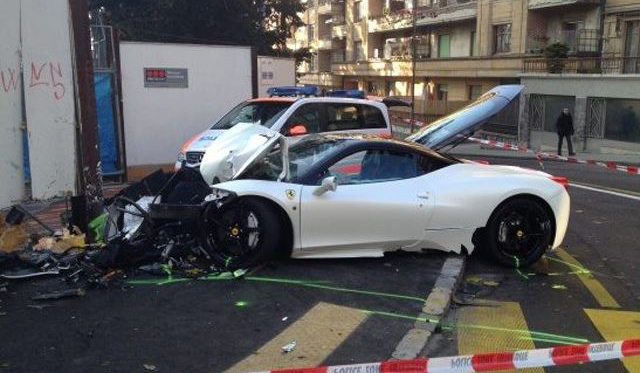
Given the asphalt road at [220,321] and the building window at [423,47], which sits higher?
the building window at [423,47]

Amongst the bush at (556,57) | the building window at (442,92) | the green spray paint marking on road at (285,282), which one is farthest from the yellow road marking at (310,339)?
the building window at (442,92)

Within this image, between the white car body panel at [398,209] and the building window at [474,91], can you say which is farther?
the building window at [474,91]

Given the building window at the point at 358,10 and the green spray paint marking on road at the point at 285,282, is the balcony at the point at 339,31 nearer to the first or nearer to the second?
the building window at the point at 358,10

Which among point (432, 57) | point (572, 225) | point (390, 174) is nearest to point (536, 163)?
point (572, 225)

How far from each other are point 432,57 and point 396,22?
5.13 meters

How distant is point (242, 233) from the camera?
6.19 meters

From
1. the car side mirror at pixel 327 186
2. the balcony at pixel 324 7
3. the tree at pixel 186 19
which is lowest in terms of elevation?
the car side mirror at pixel 327 186

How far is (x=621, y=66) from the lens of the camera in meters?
26.4

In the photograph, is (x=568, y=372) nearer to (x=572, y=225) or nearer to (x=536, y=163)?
(x=572, y=225)

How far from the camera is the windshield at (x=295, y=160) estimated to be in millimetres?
6496

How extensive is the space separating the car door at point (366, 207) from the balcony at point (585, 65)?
22880 millimetres

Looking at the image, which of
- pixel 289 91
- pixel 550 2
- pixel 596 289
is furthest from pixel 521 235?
pixel 550 2

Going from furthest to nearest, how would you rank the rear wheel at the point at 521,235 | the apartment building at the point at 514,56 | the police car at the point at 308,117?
the apartment building at the point at 514,56 < the police car at the point at 308,117 < the rear wheel at the point at 521,235

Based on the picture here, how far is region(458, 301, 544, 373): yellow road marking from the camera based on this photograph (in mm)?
4691
